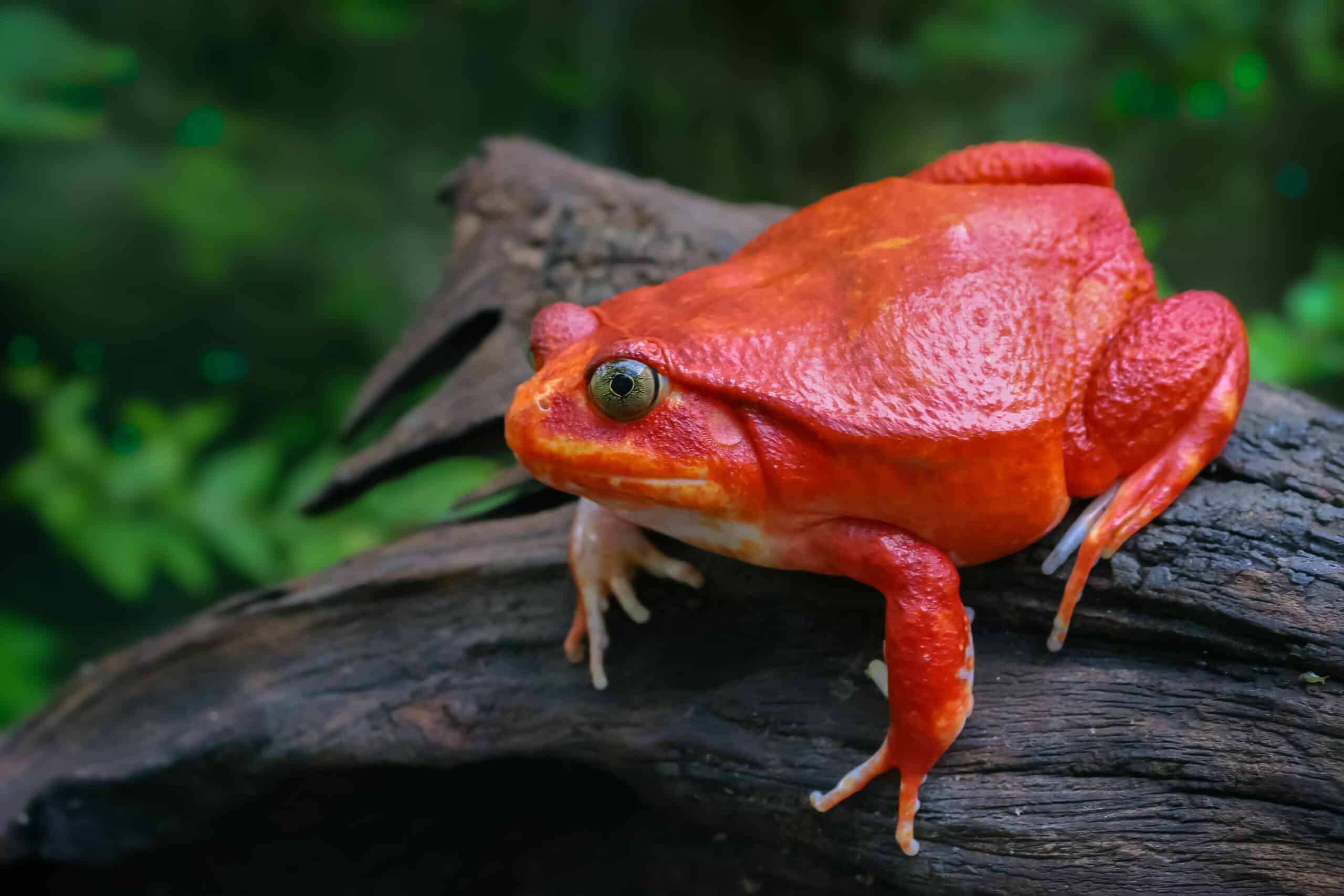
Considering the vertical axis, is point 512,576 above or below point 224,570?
above

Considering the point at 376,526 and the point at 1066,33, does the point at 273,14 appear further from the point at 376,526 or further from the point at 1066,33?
the point at 1066,33

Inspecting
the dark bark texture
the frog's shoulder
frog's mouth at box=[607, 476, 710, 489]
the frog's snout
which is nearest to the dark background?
the dark bark texture

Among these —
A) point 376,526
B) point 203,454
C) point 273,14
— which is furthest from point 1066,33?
point 203,454

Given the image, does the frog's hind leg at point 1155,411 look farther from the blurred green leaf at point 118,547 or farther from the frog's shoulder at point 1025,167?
the blurred green leaf at point 118,547

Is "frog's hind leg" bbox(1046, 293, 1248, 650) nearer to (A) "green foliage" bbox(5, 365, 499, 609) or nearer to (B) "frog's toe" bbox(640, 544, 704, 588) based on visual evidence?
(B) "frog's toe" bbox(640, 544, 704, 588)

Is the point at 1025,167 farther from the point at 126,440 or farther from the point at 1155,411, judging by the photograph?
the point at 126,440

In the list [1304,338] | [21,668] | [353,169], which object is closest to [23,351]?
[21,668]

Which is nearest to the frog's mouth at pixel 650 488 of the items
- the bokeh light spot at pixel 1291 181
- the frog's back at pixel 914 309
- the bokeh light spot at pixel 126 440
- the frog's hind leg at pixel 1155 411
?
the frog's back at pixel 914 309
